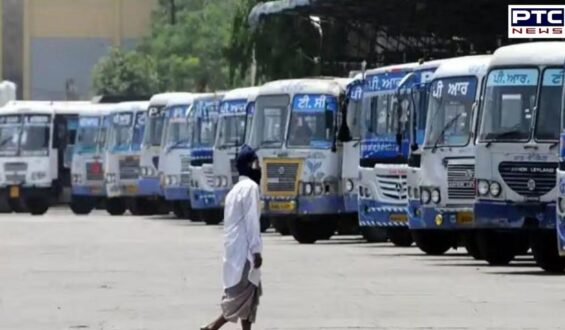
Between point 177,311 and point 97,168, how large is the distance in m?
41.0

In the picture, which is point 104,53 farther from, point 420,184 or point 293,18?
point 420,184

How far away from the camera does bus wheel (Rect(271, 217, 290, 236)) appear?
39750 mm

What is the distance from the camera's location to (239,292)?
1725 cm

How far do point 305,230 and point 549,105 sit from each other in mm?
11615

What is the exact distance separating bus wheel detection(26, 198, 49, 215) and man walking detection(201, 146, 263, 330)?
1804 inches

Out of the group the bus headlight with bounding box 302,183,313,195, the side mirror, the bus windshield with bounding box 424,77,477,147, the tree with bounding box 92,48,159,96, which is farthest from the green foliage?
the bus windshield with bounding box 424,77,477,147

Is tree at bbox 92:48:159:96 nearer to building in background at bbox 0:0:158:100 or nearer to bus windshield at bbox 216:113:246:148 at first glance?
building in background at bbox 0:0:158:100

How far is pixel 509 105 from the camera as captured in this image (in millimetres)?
26828

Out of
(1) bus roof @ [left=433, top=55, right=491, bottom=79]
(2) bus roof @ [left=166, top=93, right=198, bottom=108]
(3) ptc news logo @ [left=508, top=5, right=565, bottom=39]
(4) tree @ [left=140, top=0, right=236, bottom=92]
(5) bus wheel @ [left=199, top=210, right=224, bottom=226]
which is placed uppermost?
(4) tree @ [left=140, top=0, right=236, bottom=92]

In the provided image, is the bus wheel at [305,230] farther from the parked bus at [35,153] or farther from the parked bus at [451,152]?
the parked bus at [35,153]

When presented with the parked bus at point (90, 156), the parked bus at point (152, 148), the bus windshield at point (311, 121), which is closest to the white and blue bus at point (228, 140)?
the bus windshield at point (311, 121)

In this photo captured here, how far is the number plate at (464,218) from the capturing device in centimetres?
2839

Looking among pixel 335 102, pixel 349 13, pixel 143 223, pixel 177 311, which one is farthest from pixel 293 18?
pixel 177 311

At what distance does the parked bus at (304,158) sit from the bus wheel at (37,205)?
25.6 metres
